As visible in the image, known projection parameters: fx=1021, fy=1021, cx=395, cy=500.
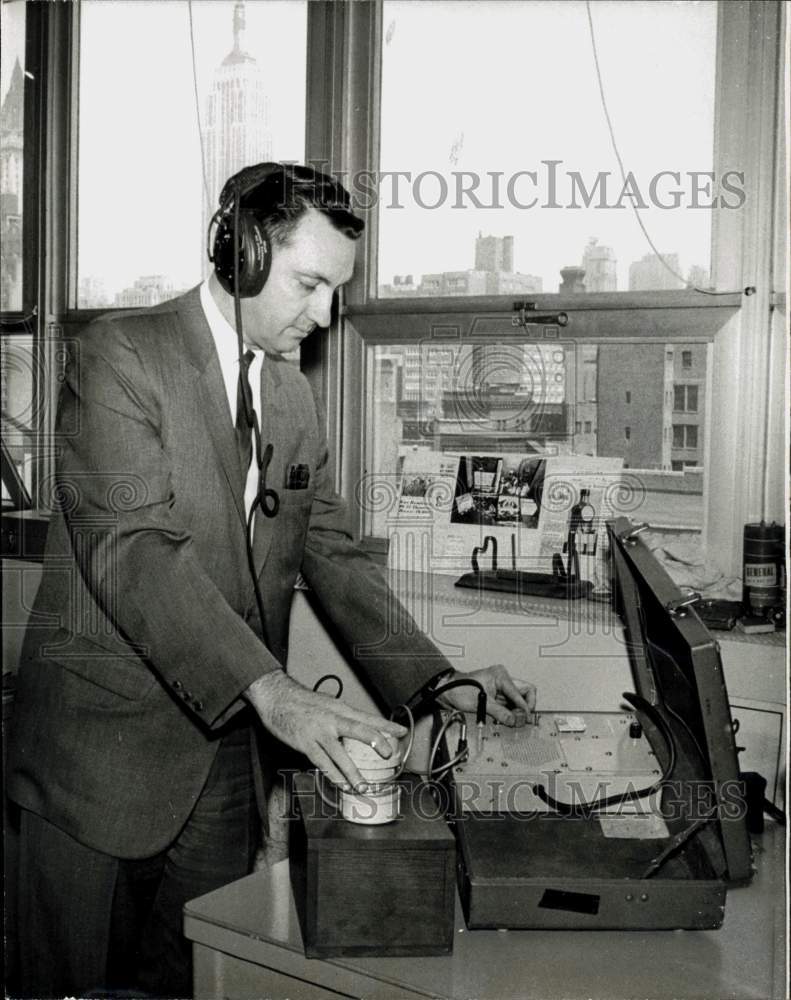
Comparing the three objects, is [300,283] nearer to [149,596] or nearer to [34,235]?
[149,596]

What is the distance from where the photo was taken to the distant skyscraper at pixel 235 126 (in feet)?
7.16

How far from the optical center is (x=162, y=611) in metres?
1.49

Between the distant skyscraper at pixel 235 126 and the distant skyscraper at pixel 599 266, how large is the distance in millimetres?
712

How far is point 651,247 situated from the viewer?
199 centimetres

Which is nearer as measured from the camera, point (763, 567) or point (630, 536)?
point (630, 536)

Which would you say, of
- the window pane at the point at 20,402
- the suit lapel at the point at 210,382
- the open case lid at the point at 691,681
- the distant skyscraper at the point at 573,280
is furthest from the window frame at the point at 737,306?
the window pane at the point at 20,402

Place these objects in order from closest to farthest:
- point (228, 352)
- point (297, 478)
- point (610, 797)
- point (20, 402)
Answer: point (610, 797) → point (228, 352) → point (297, 478) → point (20, 402)

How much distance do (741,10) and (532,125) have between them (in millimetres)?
426

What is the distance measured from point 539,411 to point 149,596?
0.96 meters

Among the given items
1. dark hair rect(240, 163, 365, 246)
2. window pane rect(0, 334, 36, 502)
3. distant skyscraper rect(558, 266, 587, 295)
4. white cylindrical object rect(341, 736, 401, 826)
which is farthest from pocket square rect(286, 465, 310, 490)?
window pane rect(0, 334, 36, 502)

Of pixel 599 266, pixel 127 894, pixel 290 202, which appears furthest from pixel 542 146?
pixel 127 894

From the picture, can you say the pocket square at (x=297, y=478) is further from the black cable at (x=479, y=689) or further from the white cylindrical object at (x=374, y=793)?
the white cylindrical object at (x=374, y=793)

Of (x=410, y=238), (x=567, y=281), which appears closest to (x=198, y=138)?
(x=410, y=238)

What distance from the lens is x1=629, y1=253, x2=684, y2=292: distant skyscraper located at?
1.98m
